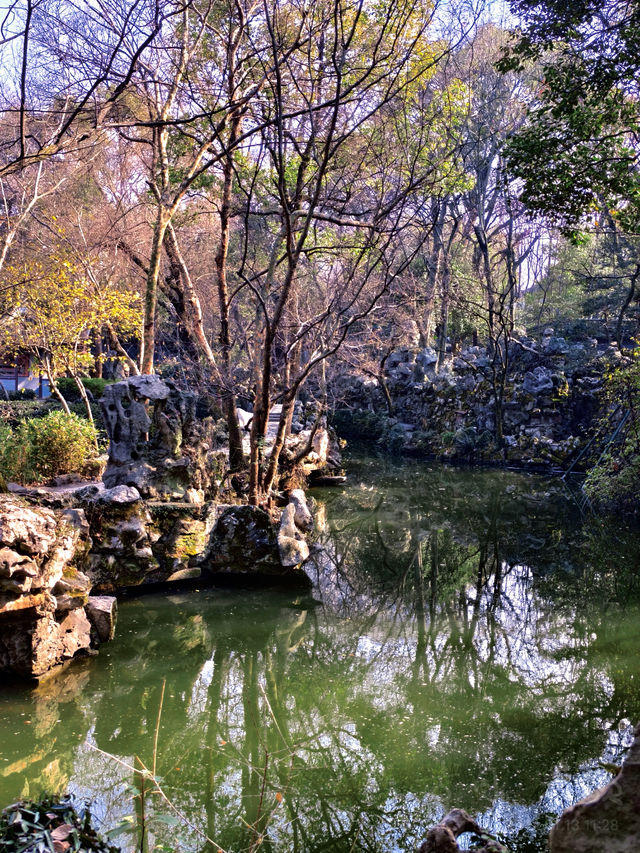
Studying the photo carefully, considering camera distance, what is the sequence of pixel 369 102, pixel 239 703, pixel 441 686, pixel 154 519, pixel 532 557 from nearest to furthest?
pixel 239 703 < pixel 441 686 < pixel 154 519 < pixel 369 102 < pixel 532 557

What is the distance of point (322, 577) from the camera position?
25.2 feet

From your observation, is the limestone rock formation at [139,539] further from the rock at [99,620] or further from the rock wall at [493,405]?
the rock wall at [493,405]

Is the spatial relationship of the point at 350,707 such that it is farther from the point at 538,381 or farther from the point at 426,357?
the point at 426,357

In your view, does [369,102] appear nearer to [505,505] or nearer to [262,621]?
[262,621]

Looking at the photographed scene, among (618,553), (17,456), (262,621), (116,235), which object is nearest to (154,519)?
(262,621)

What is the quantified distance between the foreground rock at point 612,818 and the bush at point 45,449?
335 inches

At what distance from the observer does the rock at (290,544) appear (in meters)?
7.11

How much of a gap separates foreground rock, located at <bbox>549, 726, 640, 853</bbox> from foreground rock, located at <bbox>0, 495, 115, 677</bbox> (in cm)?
393

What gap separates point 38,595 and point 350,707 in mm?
2421

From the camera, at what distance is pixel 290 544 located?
718 cm

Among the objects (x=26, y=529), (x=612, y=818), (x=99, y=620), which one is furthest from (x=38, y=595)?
(x=612, y=818)

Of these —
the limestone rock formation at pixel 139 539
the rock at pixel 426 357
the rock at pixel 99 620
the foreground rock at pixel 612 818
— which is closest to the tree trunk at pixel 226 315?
the limestone rock formation at pixel 139 539

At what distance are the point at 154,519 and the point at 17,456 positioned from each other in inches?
128

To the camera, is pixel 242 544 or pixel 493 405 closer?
pixel 242 544
